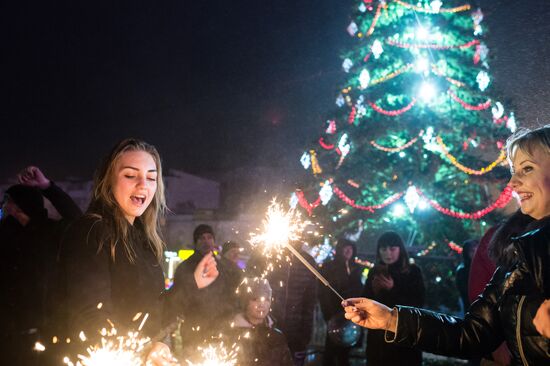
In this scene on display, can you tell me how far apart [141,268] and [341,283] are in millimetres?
5777

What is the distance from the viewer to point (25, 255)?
4.68m

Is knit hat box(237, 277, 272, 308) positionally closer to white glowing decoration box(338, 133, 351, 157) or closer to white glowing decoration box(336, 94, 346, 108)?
white glowing decoration box(338, 133, 351, 157)

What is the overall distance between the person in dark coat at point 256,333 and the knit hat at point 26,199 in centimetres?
262

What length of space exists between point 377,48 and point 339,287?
345 inches

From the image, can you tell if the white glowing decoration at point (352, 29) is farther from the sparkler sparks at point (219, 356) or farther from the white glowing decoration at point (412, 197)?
the sparkler sparks at point (219, 356)

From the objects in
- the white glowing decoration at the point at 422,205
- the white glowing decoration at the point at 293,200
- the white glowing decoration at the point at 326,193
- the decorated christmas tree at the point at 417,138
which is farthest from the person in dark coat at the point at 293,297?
the white glowing decoration at the point at 422,205

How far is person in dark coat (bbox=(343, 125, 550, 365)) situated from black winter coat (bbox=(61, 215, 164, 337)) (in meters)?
1.24

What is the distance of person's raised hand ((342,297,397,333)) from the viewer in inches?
105

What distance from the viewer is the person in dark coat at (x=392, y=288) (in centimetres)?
561

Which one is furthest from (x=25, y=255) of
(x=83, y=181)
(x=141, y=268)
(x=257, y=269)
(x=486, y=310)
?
(x=83, y=181)

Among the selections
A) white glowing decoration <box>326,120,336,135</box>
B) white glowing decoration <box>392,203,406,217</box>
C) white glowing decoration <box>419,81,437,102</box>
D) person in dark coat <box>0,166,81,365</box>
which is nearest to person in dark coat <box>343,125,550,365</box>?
person in dark coat <box>0,166,81,365</box>

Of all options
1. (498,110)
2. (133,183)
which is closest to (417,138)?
(498,110)

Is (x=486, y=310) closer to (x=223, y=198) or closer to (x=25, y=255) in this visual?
(x=25, y=255)

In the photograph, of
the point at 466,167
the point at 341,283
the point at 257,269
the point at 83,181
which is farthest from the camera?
the point at 83,181
